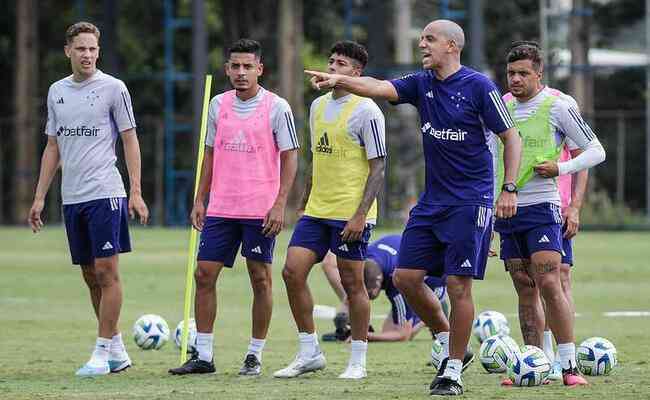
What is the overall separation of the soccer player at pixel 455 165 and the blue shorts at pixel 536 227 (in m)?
0.61

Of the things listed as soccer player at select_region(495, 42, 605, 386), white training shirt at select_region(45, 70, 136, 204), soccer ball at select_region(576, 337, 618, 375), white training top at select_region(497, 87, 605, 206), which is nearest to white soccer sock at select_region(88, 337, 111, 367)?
white training shirt at select_region(45, 70, 136, 204)

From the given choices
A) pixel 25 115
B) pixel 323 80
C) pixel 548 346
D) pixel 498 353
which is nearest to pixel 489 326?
pixel 548 346

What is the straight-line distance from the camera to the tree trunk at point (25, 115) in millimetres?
40812

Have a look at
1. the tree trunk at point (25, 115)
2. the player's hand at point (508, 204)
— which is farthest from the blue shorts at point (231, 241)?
the tree trunk at point (25, 115)

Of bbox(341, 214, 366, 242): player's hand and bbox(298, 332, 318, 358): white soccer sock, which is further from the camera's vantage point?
bbox(298, 332, 318, 358): white soccer sock

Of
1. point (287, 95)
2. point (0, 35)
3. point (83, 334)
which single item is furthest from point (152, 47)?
point (83, 334)

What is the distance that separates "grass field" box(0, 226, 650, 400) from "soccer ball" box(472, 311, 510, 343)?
480 millimetres

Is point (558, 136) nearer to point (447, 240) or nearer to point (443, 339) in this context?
point (447, 240)

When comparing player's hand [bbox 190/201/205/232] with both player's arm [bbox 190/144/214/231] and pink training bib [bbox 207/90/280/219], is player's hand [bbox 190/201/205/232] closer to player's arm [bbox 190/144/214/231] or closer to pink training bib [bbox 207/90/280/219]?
player's arm [bbox 190/144/214/231]

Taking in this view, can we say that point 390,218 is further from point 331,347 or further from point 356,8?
point 331,347

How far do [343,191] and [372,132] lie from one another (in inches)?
17.7

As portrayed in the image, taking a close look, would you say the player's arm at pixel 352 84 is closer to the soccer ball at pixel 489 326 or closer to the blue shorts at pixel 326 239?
the blue shorts at pixel 326 239

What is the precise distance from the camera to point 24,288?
19203 millimetres

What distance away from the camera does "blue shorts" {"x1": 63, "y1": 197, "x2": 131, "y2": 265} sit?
427 inches
